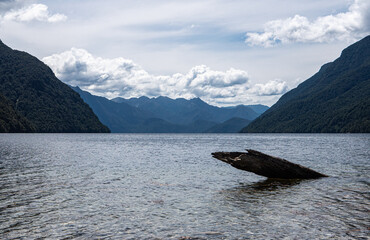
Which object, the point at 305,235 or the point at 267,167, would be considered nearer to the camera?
the point at 305,235

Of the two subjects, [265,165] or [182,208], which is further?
[265,165]

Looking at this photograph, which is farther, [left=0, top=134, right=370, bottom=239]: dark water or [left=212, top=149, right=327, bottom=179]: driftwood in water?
[left=212, top=149, right=327, bottom=179]: driftwood in water

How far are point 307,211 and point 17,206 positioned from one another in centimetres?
1842

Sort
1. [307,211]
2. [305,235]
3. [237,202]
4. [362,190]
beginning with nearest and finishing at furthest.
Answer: [305,235]
[307,211]
[237,202]
[362,190]

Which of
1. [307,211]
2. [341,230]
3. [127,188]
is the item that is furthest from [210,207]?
[127,188]

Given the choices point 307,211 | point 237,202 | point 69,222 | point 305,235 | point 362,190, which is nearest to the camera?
point 305,235

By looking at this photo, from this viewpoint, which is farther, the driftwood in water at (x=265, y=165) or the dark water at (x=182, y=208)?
the driftwood in water at (x=265, y=165)

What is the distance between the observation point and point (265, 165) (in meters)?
31.2

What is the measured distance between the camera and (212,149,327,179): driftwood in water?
31062 millimetres

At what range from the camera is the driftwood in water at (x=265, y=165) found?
31.1 metres

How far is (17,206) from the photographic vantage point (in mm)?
19984

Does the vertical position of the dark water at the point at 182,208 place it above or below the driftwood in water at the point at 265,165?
below

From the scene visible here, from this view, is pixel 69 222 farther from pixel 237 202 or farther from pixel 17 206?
pixel 237 202

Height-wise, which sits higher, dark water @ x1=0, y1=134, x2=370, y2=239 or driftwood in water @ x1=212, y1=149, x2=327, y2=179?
driftwood in water @ x1=212, y1=149, x2=327, y2=179
